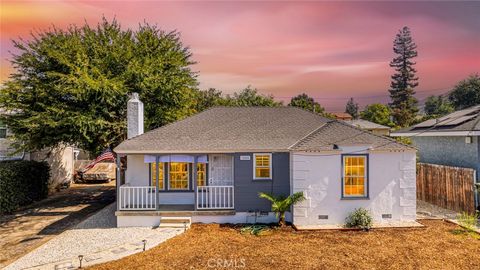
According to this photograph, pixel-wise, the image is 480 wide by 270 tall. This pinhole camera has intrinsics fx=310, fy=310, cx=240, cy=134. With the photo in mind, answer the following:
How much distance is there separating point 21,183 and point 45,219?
4.00 meters

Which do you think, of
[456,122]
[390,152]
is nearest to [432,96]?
[456,122]

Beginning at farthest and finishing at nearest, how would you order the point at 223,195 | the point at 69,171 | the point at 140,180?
the point at 69,171 < the point at 140,180 < the point at 223,195

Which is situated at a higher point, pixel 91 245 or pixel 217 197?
pixel 217 197

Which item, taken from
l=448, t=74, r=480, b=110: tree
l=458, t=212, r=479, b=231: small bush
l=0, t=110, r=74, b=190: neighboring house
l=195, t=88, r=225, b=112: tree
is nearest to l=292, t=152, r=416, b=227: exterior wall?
l=458, t=212, r=479, b=231: small bush

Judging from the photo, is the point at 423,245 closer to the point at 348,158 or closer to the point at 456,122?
the point at 348,158

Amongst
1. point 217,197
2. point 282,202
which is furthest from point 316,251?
point 217,197

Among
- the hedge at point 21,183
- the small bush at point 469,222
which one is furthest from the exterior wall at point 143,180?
the small bush at point 469,222

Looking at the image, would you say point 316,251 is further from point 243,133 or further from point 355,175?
point 243,133

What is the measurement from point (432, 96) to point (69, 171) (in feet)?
→ 319

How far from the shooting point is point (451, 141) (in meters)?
16.1

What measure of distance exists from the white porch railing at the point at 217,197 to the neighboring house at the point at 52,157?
12.6 m

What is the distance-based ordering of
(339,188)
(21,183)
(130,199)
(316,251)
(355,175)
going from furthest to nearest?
1. (21,183)
2. (130,199)
3. (355,175)
4. (339,188)
5. (316,251)

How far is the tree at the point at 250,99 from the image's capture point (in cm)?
4041

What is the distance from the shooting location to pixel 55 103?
57.0ft
